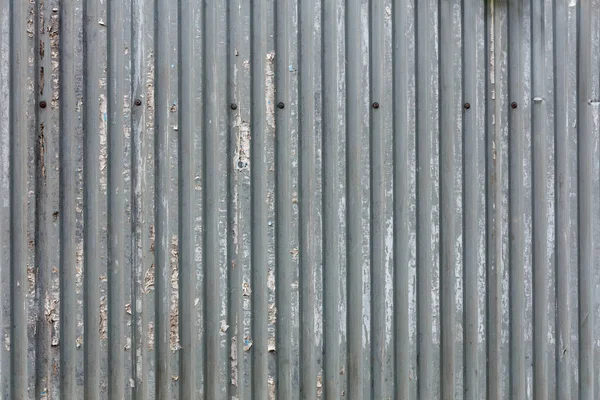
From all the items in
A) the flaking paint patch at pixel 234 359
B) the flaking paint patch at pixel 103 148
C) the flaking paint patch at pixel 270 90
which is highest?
the flaking paint patch at pixel 270 90

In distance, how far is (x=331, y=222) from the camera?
8.16ft

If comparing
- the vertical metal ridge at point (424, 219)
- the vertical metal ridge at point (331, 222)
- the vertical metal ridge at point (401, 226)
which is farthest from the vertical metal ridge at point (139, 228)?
the vertical metal ridge at point (424, 219)

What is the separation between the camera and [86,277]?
2414 mm

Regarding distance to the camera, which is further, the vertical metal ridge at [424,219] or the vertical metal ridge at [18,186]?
the vertical metal ridge at [424,219]

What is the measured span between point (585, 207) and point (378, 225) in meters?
1.02

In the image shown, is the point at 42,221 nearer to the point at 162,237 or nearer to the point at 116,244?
the point at 116,244

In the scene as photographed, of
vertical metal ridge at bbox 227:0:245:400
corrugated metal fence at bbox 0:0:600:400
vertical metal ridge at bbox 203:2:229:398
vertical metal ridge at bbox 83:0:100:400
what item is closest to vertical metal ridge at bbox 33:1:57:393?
corrugated metal fence at bbox 0:0:600:400

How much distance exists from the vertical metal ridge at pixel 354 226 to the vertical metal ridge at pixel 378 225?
0.20 ft

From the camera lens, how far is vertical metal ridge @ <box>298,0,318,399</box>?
2477 mm

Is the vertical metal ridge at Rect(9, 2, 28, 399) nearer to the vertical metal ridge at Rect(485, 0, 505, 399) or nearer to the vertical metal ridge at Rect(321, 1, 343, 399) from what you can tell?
the vertical metal ridge at Rect(321, 1, 343, 399)

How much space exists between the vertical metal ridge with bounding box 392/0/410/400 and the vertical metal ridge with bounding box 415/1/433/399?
6 centimetres

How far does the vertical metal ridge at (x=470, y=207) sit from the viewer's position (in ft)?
8.29

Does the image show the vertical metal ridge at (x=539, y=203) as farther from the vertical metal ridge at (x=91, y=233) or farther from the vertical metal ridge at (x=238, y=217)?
the vertical metal ridge at (x=91, y=233)

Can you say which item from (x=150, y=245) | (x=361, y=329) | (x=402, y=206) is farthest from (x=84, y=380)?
(x=402, y=206)
